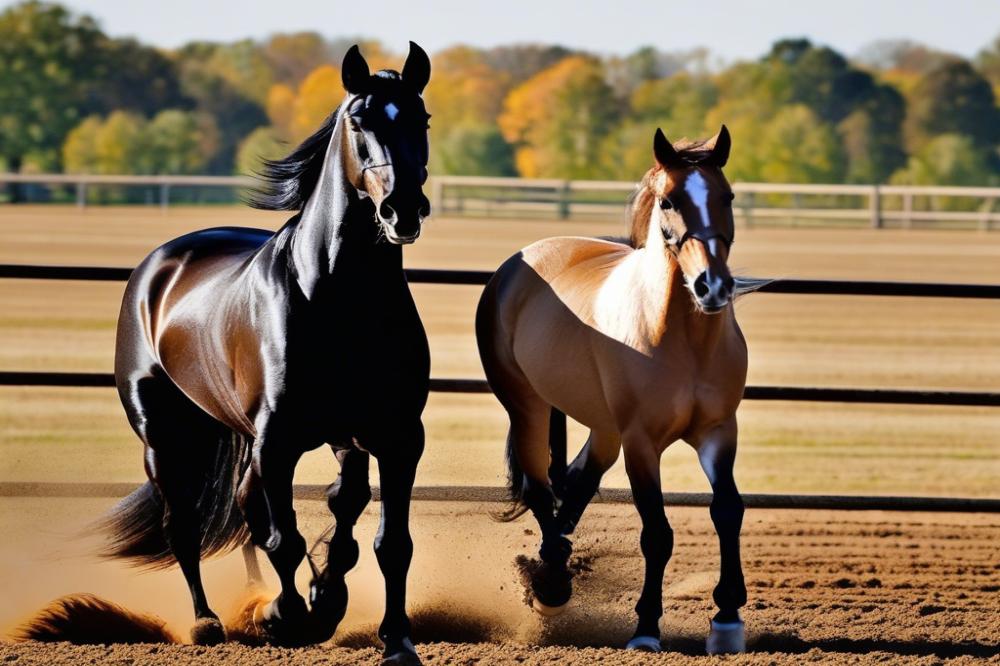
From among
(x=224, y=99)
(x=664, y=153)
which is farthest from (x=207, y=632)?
(x=224, y=99)

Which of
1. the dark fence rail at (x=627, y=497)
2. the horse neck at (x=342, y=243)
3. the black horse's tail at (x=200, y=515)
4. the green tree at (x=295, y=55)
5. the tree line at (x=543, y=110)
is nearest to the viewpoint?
the horse neck at (x=342, y=243)

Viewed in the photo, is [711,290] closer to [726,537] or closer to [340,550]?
[726,537]

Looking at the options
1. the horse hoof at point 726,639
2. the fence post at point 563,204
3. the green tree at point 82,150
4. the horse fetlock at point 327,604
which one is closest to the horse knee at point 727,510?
the horse hoof at point 726,639

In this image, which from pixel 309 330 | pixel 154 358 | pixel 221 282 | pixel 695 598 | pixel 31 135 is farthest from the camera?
pixel 31 135

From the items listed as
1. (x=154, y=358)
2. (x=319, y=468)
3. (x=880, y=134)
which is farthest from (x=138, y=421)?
(x=880, y=134)

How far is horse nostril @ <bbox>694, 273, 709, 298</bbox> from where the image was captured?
12.9 ft

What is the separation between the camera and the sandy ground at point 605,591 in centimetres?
424

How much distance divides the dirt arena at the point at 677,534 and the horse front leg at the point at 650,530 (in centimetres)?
15

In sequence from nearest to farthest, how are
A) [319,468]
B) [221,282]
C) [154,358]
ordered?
[221,282], [154,358], [319,468]

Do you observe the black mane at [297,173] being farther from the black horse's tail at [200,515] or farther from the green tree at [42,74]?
the green tree at [42,74]

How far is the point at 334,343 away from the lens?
383 cm

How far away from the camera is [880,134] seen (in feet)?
210

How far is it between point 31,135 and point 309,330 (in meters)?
64.6

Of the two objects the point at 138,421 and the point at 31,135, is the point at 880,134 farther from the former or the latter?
the point at 138,421
